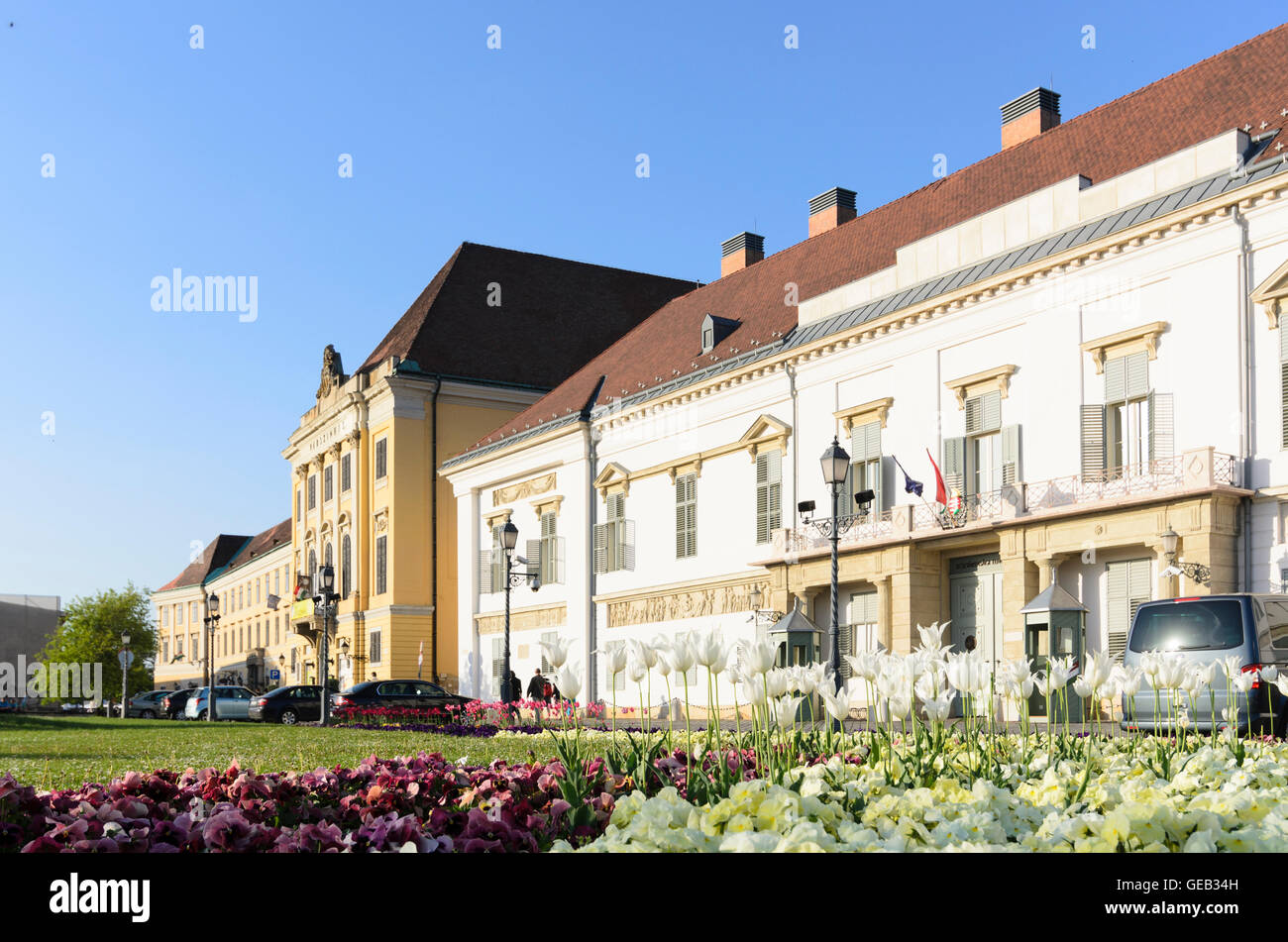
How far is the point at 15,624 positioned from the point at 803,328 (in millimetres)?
90821

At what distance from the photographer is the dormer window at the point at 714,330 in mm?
39219

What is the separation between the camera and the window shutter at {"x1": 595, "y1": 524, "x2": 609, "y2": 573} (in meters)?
41.9

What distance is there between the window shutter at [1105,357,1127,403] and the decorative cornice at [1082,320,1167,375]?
0.12 metres

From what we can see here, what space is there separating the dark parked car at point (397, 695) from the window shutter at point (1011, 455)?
16.0 metres

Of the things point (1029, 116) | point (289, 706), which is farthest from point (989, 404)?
point (289, 706)

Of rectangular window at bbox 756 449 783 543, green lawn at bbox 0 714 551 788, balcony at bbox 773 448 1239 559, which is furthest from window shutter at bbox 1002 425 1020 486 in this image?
green lawn at bbox 0 714 551 788

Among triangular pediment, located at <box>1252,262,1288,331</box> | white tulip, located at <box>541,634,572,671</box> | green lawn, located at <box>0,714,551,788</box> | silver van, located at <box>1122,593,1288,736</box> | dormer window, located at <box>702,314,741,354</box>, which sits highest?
dormer window, located at <box>702,314,741,354</box>

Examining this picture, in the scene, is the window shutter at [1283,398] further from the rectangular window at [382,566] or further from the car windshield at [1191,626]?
the rectangular window at [382,566]

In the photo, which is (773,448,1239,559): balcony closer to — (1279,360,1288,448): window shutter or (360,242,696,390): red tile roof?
(1279,360,1288,448): window shutter

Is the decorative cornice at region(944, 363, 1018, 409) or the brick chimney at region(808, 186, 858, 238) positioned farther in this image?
the brick chimney at region(808, 186, 858, 238)

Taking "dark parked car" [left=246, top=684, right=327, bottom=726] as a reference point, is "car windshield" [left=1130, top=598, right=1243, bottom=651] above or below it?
above

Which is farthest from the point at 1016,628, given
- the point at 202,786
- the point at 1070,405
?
the point at 202,786
